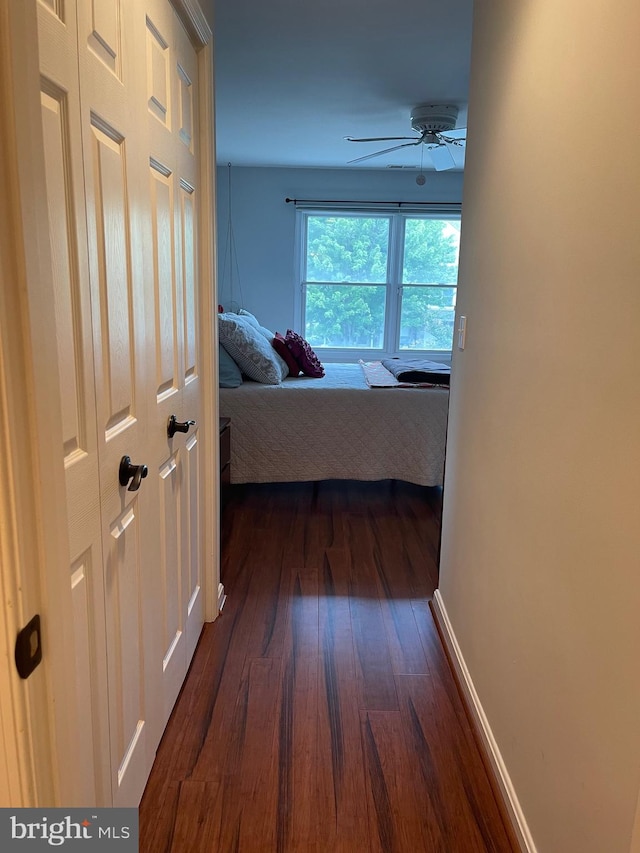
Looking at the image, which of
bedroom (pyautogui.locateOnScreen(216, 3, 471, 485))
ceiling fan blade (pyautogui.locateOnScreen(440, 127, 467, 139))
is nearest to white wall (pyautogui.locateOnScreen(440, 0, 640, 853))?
bedroom (pyautogui.locateOnScreen(216, 3, 471, 485))

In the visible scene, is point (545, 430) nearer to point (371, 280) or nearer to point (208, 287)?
point (208, 287)

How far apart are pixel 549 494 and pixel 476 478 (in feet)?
2.16

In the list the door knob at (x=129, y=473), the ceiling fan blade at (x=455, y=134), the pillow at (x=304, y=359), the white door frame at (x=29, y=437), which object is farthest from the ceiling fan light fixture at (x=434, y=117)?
the white door frame at (x=29, y=437)

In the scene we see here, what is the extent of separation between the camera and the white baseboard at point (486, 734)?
1383 millimetres

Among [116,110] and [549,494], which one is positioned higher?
[116,110]

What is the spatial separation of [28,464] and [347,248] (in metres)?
6.11

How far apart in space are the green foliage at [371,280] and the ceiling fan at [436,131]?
59.3 inches

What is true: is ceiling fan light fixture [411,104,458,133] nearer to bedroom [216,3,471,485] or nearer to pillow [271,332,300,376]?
bedroom [216,3,471,485]

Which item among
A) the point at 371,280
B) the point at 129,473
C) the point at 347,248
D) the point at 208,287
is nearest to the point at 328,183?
the point at 347,248

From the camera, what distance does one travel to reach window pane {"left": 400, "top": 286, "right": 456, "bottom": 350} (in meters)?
6.42

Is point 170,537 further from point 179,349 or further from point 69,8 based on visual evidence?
point 69,8

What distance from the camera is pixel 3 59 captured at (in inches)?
21.5

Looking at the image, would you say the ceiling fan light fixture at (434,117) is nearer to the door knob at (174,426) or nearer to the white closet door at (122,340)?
the white closet door at (122,340)

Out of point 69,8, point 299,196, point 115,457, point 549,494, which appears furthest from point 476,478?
point 299,196
